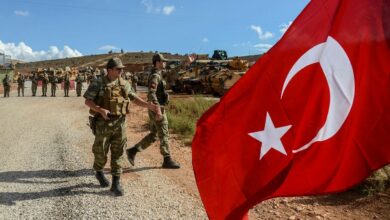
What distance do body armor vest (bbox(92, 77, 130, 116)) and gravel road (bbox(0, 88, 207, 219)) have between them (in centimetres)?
110

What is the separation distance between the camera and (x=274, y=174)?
2859mm

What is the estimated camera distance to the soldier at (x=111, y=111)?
5773mm

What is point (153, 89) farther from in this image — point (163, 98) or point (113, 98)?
point (113, 98)

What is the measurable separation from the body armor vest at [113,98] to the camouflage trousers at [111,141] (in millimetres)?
179

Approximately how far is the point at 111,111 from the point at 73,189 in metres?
1.21

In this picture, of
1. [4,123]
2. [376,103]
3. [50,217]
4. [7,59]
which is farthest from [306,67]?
[7,59]

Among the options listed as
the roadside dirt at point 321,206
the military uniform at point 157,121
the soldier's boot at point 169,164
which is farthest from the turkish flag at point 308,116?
the soldier's boot at point 169,164

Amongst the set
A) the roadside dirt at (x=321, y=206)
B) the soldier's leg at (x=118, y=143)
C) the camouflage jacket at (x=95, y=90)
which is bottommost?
the roadside dirt at (x=321, y=206)

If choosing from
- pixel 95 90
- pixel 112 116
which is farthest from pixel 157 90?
pixel 95 90

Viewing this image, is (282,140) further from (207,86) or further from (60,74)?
(60,74)

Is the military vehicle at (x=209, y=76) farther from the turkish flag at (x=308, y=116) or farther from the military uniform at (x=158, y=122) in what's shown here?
the turkish flag at (x=308, y=116)

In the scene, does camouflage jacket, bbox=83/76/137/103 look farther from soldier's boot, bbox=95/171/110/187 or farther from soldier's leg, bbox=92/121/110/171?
soldier's boot, bbox=95/171/110/187

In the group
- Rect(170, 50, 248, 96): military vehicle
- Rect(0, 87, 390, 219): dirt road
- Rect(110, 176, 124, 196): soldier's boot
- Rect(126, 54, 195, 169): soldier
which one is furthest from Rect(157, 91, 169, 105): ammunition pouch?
Rect(170, 50, 248, 96): military vehicle

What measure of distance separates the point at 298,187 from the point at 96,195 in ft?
11.8
